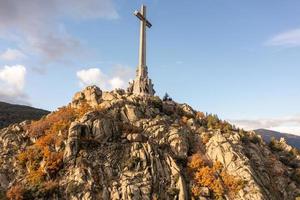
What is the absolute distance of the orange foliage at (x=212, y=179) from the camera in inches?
1880

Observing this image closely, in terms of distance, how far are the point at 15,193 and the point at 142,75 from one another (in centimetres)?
3557

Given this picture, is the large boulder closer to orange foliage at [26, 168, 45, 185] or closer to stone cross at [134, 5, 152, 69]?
stone cross at [134, 5, 152, 69]

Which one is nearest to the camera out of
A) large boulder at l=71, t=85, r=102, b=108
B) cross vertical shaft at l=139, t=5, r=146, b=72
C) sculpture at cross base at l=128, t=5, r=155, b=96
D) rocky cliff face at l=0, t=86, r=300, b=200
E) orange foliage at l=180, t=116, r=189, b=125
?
rocky cliff face at l=0, t=86, r=300, b=200

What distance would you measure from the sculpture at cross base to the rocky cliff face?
343 inches

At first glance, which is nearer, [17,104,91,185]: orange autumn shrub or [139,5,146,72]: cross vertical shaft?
[17,104,91,185]: orange autumn shrub

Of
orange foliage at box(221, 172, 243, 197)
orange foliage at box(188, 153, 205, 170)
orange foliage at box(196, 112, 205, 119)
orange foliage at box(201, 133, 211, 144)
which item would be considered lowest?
orange foliage at box(221, 172, 243, 197)

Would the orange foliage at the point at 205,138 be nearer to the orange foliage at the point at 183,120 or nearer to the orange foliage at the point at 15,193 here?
the orange foliage at the point at 183,120

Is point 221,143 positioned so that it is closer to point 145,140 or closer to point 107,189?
point 145,140

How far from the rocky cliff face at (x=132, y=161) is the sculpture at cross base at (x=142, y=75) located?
872cm

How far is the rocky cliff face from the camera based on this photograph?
45250 millimetres

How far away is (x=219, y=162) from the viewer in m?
52.3

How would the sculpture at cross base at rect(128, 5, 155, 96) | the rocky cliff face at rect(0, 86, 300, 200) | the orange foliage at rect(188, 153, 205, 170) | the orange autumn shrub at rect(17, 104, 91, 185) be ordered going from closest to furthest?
the rocky cliff face at rect(0, 86, 300, 200) < the orange autumn shrub at rect(17, 104, 91, 185) < the orange foliage at rect(188, 153, 205, 170) < the sculpture at cross base at rect(128, 5, 155, 96)

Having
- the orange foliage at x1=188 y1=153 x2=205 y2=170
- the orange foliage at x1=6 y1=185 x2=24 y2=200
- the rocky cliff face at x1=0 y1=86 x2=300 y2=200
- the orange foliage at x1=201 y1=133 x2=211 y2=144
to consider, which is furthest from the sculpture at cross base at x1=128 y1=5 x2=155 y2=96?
the orange foliage at x1=6 y1=185 x2=24 y2=200

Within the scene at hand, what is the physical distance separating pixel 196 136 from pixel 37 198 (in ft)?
88.2
